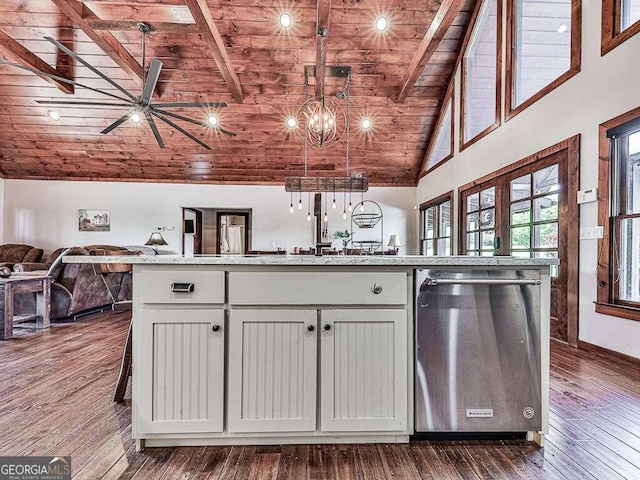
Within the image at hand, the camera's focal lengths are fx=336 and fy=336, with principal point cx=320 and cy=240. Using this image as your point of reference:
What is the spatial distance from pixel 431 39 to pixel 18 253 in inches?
333

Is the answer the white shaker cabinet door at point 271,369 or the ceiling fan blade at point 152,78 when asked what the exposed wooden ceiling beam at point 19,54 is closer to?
the ceiling fan blade at point 152,78

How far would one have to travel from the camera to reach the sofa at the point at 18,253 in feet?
22.0

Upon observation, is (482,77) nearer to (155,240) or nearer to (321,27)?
(321,27)

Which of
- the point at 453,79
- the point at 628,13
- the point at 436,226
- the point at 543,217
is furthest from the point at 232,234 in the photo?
the point at 628,13

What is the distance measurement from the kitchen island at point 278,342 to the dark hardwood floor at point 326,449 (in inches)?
4.0

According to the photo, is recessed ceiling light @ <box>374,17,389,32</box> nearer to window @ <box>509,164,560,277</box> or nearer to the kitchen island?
window @ <box>509,164,560,277</box>

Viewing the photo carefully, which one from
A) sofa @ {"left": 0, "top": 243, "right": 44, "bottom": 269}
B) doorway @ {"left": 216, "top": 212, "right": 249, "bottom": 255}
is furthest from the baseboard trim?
sofa @ {"left": 0, "top": 243, "right": 44, "bottom": 269}

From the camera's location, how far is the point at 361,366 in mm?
1514

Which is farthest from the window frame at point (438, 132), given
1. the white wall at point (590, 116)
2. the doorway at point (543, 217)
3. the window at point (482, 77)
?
the white wall at point (590, 116)

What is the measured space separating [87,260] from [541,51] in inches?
185

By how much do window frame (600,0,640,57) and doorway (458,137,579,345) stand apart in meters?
0.77

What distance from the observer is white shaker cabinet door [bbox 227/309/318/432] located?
149 centimetres

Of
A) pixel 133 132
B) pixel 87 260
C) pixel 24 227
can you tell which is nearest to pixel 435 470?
pixel 87 260

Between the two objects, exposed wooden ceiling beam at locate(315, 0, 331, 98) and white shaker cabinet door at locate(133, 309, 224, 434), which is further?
exposed wooden ceiling beam at locate(315, 0, 331, 98)
